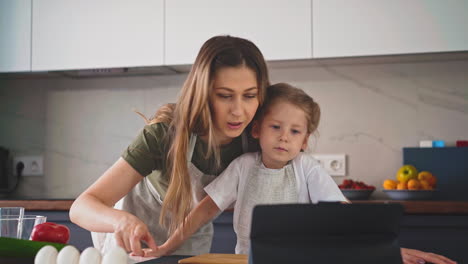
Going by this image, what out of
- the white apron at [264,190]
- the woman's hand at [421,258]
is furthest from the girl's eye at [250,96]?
the woman's hand at [421,258]

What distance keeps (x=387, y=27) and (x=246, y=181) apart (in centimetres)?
128

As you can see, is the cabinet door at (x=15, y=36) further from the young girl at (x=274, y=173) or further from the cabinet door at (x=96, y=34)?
the young girl at (x=274, y=173)

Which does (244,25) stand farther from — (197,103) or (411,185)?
(197,103)

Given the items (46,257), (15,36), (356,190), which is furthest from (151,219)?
(15,36)

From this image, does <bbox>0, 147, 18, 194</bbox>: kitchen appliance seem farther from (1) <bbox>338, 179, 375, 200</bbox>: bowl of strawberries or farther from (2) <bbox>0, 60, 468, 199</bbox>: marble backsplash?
(1) <bbox>338, 179, 375, 200</bbox>: bowl of strawberries

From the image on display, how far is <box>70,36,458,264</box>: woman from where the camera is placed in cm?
130

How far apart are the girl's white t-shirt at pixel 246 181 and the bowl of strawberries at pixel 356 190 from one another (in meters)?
0.98

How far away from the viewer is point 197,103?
4.29ft

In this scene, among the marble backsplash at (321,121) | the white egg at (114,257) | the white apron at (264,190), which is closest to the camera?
the white egg at (114,257)

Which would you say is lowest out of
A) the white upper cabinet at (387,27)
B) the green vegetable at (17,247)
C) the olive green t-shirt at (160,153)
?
the green vegetable at (17,247)

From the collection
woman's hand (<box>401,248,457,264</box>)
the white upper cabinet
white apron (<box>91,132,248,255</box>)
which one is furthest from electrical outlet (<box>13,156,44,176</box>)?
woman's hand (<box>401,248,457,264</box>)

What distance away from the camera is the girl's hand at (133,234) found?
3.21ft

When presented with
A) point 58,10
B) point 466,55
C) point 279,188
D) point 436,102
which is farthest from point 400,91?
point 58,10

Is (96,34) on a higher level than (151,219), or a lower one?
higher
